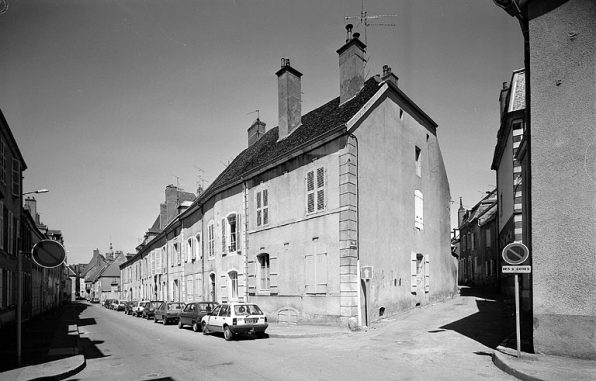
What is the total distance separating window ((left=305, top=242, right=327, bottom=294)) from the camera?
61.3 ft

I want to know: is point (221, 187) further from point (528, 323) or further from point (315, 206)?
point (528, 323)

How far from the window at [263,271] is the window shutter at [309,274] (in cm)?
353

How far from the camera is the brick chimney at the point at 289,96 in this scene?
80.4ft

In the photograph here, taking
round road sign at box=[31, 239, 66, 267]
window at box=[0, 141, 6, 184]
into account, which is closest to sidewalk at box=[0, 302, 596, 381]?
round road sign at box=[31, 239, 66, 267]

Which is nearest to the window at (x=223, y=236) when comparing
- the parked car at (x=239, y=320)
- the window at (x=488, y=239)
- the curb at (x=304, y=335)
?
the parked car at (x=239, y=320)

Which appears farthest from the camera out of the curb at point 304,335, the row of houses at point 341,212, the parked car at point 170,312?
the parked car at point 170,312

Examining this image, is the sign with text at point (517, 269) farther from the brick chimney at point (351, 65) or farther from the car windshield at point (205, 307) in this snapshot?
the car windshield at point (205, 307)

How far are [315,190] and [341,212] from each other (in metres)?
2.07

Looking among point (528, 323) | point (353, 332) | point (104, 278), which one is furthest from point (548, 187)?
point (104, 278)

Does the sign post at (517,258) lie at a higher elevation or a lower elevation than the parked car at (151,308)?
higher

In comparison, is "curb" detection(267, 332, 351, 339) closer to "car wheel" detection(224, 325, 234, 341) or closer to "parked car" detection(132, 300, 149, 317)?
"car wheel" detection(224, 325, 234, 341)

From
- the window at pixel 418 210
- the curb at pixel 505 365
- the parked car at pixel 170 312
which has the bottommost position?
the parked car at pixel 170 312

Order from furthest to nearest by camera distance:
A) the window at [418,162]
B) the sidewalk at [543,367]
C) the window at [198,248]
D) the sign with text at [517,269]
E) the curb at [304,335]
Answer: the window at [198,248], the window at [418,162], the curb at [304,335], the sign with text at [517,269], the sidewalk at [543,367]

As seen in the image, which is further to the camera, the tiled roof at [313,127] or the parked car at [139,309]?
the parked car at [139,309]
